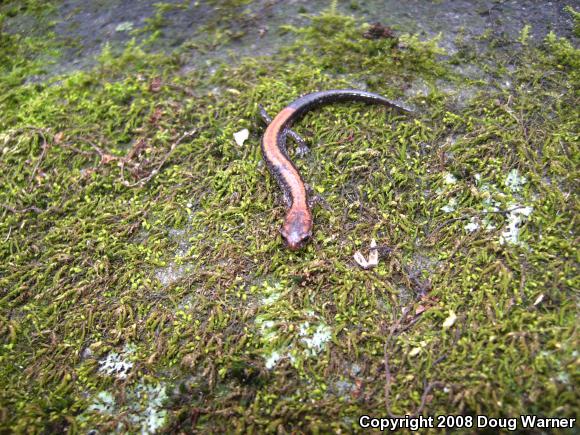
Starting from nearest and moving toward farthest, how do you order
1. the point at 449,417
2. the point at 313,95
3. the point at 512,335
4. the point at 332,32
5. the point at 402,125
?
the point at 449,417
the point at 512,335
the point at 402,125
the point at 313,95
the point at 332,32

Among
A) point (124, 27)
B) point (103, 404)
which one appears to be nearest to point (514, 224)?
point (103, 404)

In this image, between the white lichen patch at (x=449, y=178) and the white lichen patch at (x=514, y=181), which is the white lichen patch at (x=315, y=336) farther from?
the white lichen patch at (x=514, y=181)

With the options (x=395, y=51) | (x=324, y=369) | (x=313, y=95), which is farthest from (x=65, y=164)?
(x=395, y=51)

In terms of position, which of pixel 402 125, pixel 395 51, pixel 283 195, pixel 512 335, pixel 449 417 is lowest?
pixel 449 417

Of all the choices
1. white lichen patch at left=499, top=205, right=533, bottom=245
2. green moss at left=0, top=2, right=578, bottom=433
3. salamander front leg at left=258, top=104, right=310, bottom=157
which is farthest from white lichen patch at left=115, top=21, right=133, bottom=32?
white lichen patch at left=499, top=205, right=533, bottom=245

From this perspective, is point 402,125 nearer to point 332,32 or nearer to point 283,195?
point 283,195
